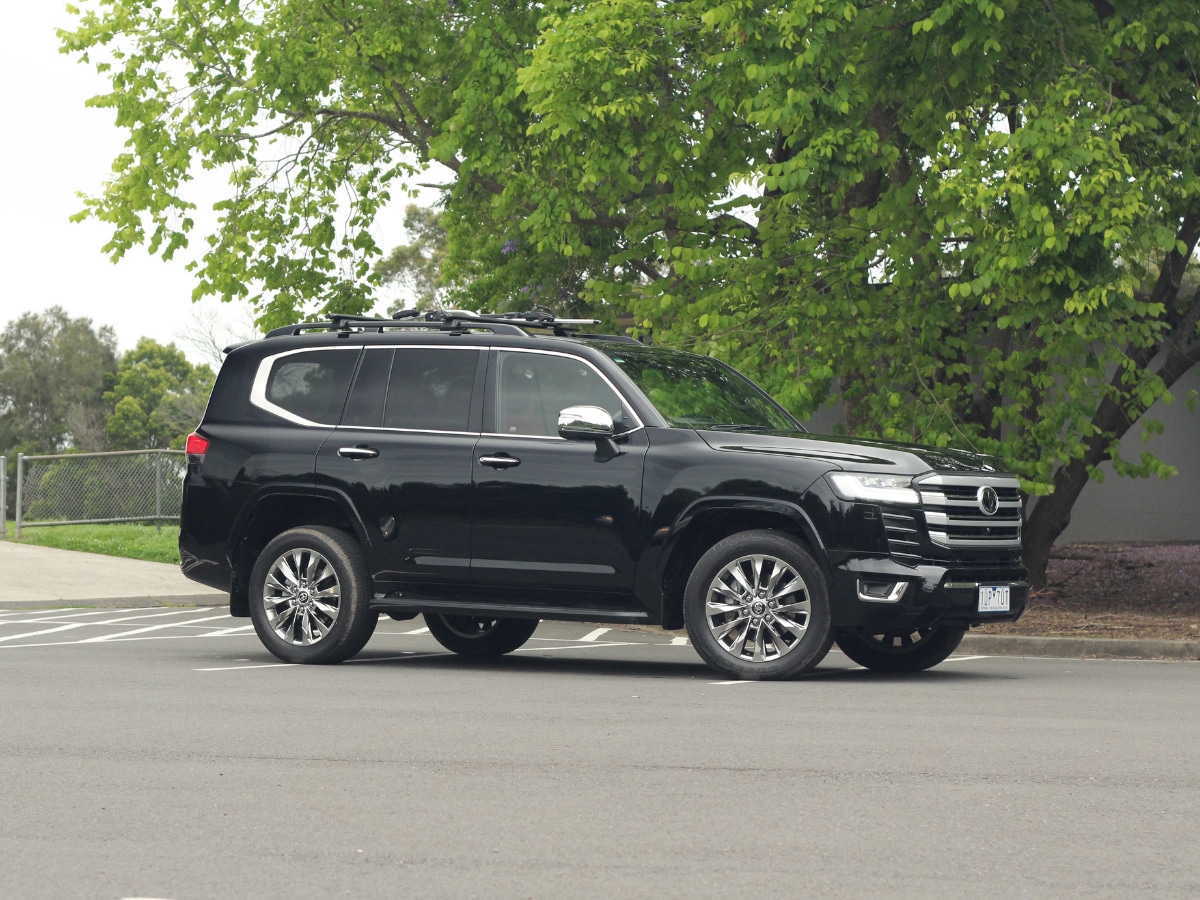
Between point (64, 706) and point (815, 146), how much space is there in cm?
791

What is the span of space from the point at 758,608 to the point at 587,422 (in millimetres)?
1517

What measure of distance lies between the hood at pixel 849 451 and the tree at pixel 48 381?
94.4m

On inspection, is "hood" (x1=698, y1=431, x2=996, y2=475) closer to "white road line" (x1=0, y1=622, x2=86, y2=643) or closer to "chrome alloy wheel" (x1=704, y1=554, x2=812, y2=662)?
"chrome alloy wheel" (x1=704, y1=554, x2=812, y2=662)

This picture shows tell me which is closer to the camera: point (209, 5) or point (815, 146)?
point (815, 146)

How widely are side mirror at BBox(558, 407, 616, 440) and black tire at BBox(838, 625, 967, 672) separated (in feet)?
7.13

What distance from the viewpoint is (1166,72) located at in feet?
49.6

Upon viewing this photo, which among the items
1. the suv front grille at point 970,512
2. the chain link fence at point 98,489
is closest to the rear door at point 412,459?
the suv front grille at point 970,512

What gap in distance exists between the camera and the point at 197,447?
12086 mm

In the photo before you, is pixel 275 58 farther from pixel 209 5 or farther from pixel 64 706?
pixel 64 706

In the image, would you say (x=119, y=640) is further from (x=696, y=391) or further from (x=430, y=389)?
(x=696, y=391)

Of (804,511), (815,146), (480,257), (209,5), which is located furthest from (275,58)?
(804,511)

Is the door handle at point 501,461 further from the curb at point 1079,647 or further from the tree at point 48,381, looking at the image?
the tree at point 48,381

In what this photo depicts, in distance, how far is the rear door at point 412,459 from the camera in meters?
11.2

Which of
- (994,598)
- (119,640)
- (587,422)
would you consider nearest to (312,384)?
(587,422)
